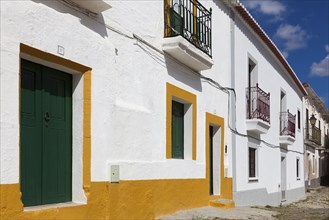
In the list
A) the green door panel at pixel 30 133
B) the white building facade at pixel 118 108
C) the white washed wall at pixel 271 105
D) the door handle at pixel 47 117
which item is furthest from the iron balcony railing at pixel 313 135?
the green door panel at pixel 30 133

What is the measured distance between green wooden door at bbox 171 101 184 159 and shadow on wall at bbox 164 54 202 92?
19.3 inches

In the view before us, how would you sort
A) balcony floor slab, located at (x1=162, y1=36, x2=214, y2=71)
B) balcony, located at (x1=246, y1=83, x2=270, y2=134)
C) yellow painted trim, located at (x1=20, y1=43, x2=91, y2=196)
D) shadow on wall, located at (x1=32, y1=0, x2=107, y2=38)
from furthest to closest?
balcony, located at (x1=246, y1=83, x2=270, y2=134), balcony floor slab, located at (x1=162, y1=36, x2=214, y2=71), yellow painted trim, located at (x1=20, y1=43, x2=91, y2=196), shadow on wall, located at (x1=32, y1=0, x2=107, y2=38)

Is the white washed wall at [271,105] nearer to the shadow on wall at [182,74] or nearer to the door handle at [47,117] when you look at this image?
the shadow on wall at [182,74]

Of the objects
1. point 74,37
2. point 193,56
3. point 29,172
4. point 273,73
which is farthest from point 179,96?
point 273,73

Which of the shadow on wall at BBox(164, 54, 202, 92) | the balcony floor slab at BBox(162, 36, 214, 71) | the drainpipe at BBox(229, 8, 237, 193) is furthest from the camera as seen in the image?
the drainpipe at BBox(229, 8, 237, 193)

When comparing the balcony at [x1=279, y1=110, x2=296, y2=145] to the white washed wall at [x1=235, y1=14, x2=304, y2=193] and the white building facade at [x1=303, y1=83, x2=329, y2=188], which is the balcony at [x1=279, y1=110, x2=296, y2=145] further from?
the white building facade at [x1=303, y1=83, x2=329, y2=188]

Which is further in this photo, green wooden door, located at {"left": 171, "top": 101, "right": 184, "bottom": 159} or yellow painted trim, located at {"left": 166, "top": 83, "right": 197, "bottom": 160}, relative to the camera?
green wooden door, located at {"left": 171, "top": 101, "right": 184, "bottom": 159}

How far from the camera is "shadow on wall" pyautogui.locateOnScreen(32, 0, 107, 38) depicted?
5.31 m

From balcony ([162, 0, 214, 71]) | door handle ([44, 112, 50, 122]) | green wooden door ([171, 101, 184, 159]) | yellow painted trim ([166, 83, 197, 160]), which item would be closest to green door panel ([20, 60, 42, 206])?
door handle ([44, 112, 50, 122])

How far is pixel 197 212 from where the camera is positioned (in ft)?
27.9

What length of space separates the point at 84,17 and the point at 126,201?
2.61 meters

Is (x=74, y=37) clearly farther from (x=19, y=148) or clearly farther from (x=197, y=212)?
(x=197, y=212)

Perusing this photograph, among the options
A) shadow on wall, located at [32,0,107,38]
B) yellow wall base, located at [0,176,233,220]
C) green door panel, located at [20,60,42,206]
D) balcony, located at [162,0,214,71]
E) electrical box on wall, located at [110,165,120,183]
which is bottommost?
yellow wall base, located at [0,176,233,220]

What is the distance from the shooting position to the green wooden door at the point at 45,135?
5.07m
